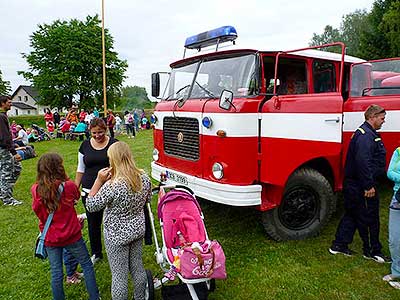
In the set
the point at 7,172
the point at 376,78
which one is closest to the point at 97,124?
the point at 7,172

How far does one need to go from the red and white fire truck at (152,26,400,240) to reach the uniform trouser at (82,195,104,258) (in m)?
1.30

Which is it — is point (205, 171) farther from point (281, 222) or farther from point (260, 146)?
point (281, 222)

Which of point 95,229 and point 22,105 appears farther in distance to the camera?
point 22,105

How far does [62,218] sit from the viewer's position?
10.4ft

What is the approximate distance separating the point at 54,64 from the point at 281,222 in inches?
1505

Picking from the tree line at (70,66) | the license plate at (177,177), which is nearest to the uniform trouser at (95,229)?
the license plate at (177,177)

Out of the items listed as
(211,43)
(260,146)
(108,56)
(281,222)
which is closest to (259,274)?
(281,222)

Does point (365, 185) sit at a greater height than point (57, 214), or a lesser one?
greater

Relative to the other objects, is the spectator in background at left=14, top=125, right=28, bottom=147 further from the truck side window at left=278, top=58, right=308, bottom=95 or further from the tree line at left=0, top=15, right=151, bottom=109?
the tree line at left=0, top=15, right=151, bottom=109

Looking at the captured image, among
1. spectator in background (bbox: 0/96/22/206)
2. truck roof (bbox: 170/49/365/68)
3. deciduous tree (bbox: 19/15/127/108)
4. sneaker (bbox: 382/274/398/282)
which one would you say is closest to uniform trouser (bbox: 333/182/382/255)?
sneaker (bbox: 382/274/398/282)

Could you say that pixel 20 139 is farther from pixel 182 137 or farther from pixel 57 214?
pixel 57 214

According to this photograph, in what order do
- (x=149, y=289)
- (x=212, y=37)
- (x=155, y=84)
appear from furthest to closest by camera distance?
1. (x=155, y=84)
2. (x=212, y=37)
3. (x=149, y=289)

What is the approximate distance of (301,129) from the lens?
4348 millimetres

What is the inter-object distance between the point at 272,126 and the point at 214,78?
1.16 metres
